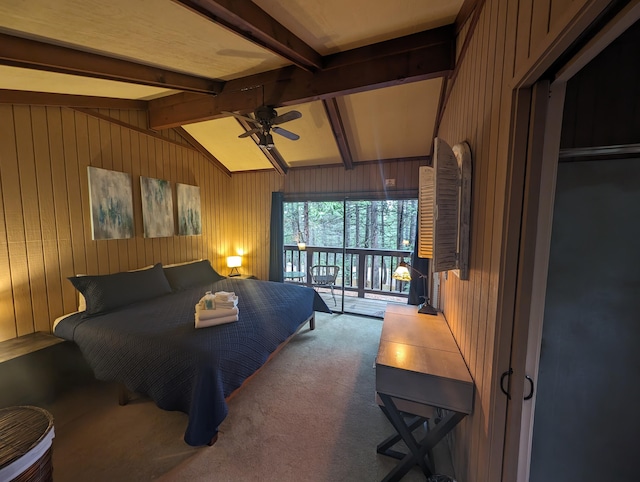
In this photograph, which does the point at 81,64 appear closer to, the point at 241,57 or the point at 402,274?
the point at 241,57

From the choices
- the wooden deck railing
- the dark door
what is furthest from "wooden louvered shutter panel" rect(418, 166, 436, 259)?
the wooden deck railing

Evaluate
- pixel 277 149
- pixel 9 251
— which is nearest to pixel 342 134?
pixel 277 149

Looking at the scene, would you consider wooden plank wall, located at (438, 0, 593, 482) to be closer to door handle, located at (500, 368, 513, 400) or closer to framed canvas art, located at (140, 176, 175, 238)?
door handle, located at (500, 368, 513, 400)

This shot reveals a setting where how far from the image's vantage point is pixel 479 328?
4.14 ft

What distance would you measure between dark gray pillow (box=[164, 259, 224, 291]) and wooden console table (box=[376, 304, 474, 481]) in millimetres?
2934

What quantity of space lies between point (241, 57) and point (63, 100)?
1.98 m

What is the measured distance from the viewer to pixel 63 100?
8.59ft

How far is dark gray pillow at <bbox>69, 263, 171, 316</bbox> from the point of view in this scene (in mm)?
2555

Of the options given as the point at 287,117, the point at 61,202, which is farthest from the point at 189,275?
the point at 287,117

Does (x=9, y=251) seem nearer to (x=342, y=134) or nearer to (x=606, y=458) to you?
(x=342, y=134)

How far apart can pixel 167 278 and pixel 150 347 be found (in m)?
1.79

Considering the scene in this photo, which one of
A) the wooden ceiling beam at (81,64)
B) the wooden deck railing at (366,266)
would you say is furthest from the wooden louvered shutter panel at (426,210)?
the wooden deck railing at (366,266)

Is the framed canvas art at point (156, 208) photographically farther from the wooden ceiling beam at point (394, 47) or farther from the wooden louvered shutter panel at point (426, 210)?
the wooden louvered shutter panel at point (426, 210)

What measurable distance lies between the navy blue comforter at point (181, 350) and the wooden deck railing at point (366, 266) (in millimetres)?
2641
